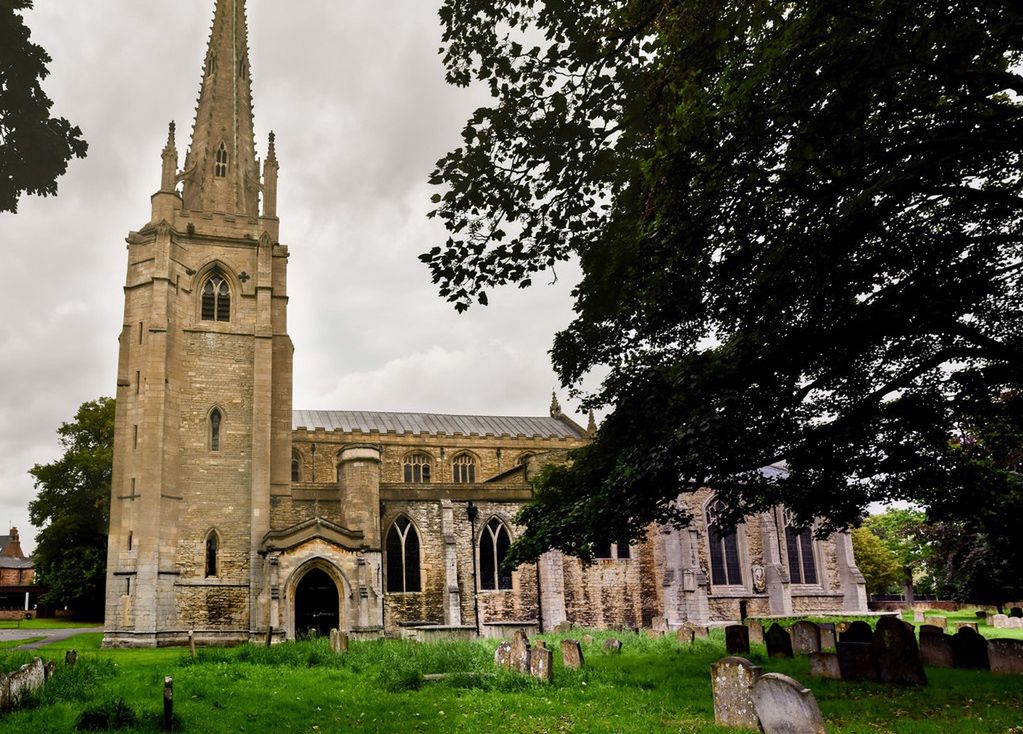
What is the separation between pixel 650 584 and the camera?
1121 inches

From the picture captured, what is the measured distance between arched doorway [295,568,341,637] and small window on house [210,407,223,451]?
591cm

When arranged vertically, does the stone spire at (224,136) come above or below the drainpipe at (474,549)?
above

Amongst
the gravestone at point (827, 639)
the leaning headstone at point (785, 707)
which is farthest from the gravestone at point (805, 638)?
the leaning headstone at point (785, 707)

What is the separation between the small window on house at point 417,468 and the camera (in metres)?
38.5

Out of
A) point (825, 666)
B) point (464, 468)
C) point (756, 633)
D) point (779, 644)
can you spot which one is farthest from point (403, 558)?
point (825, 666)

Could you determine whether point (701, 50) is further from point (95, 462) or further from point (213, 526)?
point (95, 462)

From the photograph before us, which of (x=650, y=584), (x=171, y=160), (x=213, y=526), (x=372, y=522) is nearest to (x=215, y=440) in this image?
(x=213, y=526)

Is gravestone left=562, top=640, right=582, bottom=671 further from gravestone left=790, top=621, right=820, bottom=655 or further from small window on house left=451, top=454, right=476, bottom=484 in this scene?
small window on house left=451, top=454, right=476, bottom=484

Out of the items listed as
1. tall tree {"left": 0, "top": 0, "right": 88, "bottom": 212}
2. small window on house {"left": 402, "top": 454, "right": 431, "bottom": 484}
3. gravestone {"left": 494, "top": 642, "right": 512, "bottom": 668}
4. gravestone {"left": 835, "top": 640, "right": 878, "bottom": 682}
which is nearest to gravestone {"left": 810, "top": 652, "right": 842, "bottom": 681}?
gravestone {"left": 835, "top": 640, "right": 878, "bottom": 682}

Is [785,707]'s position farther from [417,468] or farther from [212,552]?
[417,468]

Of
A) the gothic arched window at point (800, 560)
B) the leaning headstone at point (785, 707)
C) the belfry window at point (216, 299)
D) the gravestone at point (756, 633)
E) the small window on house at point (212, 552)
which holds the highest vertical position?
the belfry window at point (216, 299)

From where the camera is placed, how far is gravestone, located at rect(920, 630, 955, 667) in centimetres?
1295

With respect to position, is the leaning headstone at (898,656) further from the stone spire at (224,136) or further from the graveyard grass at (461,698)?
the stone spire at (224,136)

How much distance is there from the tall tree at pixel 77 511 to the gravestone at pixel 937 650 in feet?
114
